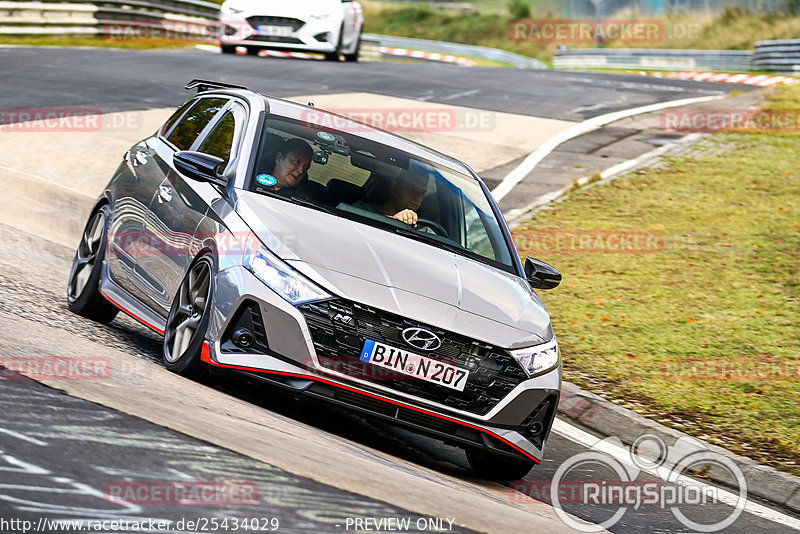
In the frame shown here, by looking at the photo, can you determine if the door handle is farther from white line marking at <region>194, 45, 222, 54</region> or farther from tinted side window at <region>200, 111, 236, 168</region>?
white line marking at <region>194, 45, 222, 54</region>

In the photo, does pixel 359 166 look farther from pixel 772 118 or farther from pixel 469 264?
pixel 772 118

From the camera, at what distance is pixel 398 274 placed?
579 cm

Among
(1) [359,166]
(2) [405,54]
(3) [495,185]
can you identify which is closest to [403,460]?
(1) [359,166]

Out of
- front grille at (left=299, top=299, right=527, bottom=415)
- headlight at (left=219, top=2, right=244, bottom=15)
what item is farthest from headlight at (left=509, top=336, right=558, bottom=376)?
headlight at (left=219, top=2, right=244, bottom=15)

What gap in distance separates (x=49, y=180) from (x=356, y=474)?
26.2 ft

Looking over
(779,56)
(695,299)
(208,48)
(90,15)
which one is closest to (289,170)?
(695,299)

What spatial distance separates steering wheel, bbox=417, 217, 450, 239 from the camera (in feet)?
22.5

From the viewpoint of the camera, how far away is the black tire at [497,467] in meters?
6.06

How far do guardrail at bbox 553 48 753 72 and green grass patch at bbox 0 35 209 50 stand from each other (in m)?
15.7

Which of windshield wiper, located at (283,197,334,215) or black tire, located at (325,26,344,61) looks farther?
black tire, located at (325,26,344,61)

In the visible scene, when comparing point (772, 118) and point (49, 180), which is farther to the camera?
point (772, 118)

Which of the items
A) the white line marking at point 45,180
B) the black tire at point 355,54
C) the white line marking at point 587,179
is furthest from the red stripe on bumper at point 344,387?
the black tire at point 355,54

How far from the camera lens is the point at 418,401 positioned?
5562 mm

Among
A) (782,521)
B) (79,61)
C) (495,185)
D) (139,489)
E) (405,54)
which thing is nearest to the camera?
(139,489)
